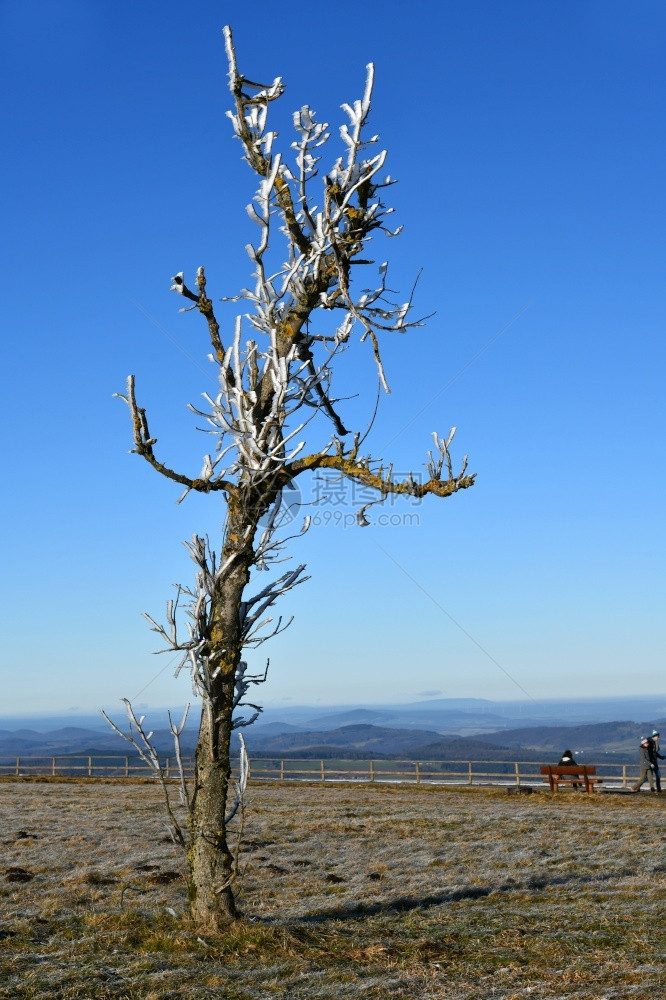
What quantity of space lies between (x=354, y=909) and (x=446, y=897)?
5.53ft

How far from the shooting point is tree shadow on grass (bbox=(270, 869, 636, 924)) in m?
11.6

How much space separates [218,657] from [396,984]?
3.84 metres

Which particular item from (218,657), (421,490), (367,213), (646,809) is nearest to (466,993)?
(218,657)

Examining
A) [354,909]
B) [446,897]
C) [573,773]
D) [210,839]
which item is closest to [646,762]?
[573,773]

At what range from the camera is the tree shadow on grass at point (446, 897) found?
457 inches

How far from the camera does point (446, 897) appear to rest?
511 inches

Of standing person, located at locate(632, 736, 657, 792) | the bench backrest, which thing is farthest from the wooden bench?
standing person, located at locate(632, 736, 657, 792)

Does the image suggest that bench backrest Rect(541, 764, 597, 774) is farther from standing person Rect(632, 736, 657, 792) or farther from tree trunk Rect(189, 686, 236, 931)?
tree trunk Rect(189, 686, 236, 931)

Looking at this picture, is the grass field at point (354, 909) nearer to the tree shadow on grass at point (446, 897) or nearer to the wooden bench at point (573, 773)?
the tree shadow on grass at point (446, 897)

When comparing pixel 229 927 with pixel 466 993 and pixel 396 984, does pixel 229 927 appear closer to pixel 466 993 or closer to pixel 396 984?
pixel 396 984

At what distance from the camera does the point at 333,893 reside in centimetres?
1332

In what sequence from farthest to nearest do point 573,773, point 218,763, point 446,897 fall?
1. point 573,773
2. point 446,897
3. point 218,763

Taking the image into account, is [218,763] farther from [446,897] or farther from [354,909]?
[446,897]

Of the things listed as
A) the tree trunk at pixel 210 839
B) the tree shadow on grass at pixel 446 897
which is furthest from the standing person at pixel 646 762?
the tree trunk at pixel 210 839
